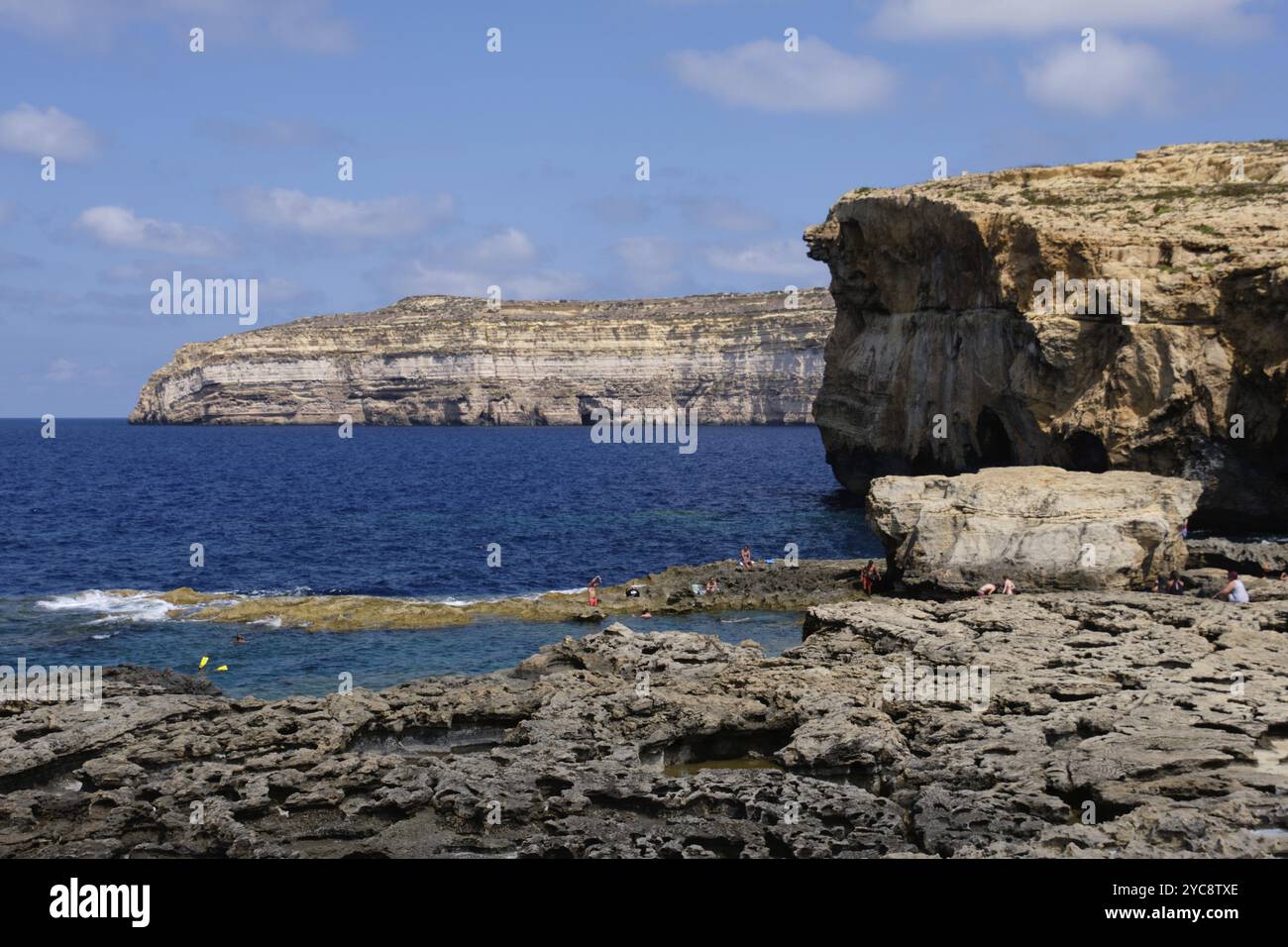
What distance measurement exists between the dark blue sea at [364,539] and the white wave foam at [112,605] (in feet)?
0.38

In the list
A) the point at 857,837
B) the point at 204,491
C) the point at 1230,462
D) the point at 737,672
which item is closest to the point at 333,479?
the point at 204,491

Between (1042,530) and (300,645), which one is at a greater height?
(1042,530)

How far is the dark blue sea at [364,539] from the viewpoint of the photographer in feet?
117

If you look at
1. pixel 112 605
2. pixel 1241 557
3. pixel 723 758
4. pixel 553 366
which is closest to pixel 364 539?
pixel 112 605

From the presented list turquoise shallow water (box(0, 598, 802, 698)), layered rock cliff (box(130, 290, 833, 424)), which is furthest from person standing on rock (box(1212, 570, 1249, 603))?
layered rock cliff (box(130, 290, 833, 424))

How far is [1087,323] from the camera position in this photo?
49906 millimetres

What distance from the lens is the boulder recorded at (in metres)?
35.4

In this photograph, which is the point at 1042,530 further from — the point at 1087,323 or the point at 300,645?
the point at 300,645

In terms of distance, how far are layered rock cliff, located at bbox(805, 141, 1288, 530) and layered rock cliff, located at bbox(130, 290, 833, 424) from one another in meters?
119

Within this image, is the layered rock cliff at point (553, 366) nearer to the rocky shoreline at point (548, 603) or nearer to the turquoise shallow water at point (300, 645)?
the rocky shoreline at point (548, 603)

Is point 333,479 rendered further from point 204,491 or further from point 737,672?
point 737,672

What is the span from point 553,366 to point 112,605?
151 meters

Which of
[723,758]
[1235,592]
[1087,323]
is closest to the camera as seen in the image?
[723,758]

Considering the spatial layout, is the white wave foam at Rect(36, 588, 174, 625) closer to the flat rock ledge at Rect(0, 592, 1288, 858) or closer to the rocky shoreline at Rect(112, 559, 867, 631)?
the rocky shoreline at Rect(112, 559, 867, 631)
